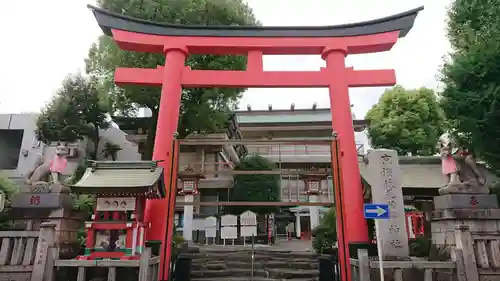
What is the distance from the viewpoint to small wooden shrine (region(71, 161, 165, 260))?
25.9 feet

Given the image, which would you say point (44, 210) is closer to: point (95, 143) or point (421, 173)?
point (421, 173)

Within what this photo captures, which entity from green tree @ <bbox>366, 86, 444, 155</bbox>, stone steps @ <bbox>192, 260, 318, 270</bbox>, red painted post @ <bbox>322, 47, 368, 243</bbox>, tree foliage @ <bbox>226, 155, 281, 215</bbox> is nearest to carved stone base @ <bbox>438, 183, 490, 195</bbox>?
red painted post @ <bbox>322, 47, 368, 243</bbox>

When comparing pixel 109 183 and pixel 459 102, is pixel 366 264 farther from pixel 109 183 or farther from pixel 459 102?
pixel 109 183

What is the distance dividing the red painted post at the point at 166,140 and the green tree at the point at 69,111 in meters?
9.91

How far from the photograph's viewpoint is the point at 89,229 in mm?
7984

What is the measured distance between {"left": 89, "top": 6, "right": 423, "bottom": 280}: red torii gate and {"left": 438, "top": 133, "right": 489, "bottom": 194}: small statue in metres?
2.23

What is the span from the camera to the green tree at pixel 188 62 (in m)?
14.7

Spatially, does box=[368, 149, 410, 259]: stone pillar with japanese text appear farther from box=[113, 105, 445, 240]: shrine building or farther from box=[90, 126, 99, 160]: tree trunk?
box=[90, 126, 99, 160]: tree trunk

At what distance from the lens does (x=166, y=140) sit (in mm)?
9430

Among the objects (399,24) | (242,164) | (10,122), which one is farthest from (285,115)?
(10,122)

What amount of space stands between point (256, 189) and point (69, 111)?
11483 mm

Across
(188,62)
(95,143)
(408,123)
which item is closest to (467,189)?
(188,62)

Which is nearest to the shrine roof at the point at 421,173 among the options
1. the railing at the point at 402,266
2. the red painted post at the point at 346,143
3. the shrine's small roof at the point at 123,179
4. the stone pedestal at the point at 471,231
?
the red painted post at the point at 346,143

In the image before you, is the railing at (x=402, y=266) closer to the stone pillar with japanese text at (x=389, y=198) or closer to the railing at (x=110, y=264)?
the stone pillar with japanese text at (x=389, y=198)
